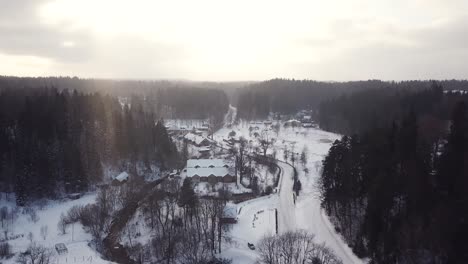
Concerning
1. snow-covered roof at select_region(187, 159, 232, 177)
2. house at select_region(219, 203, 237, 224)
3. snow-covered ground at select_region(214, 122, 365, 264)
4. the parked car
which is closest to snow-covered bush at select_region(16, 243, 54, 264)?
snow-covered ground at select_region(214, 122, 365, 264)

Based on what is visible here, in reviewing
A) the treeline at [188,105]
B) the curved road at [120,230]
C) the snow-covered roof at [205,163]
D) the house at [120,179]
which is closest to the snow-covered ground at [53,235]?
the curved road at [120,230]

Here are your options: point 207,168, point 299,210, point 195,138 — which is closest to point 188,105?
point 195,138

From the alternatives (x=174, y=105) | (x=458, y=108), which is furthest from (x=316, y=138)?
(x=458, y=108)

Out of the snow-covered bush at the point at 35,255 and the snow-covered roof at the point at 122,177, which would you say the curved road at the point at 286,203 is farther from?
the snow-covered roof at the point at 122,177

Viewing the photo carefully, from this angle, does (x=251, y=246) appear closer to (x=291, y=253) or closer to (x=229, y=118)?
(x=291, y=253)

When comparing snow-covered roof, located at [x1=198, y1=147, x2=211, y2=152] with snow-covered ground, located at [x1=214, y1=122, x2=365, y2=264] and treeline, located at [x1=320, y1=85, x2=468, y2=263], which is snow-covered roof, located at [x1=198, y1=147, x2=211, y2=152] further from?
treeline, located at [x1=320, y1=85, x2=468, y2=263]

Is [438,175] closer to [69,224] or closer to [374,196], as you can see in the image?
[374,196]
